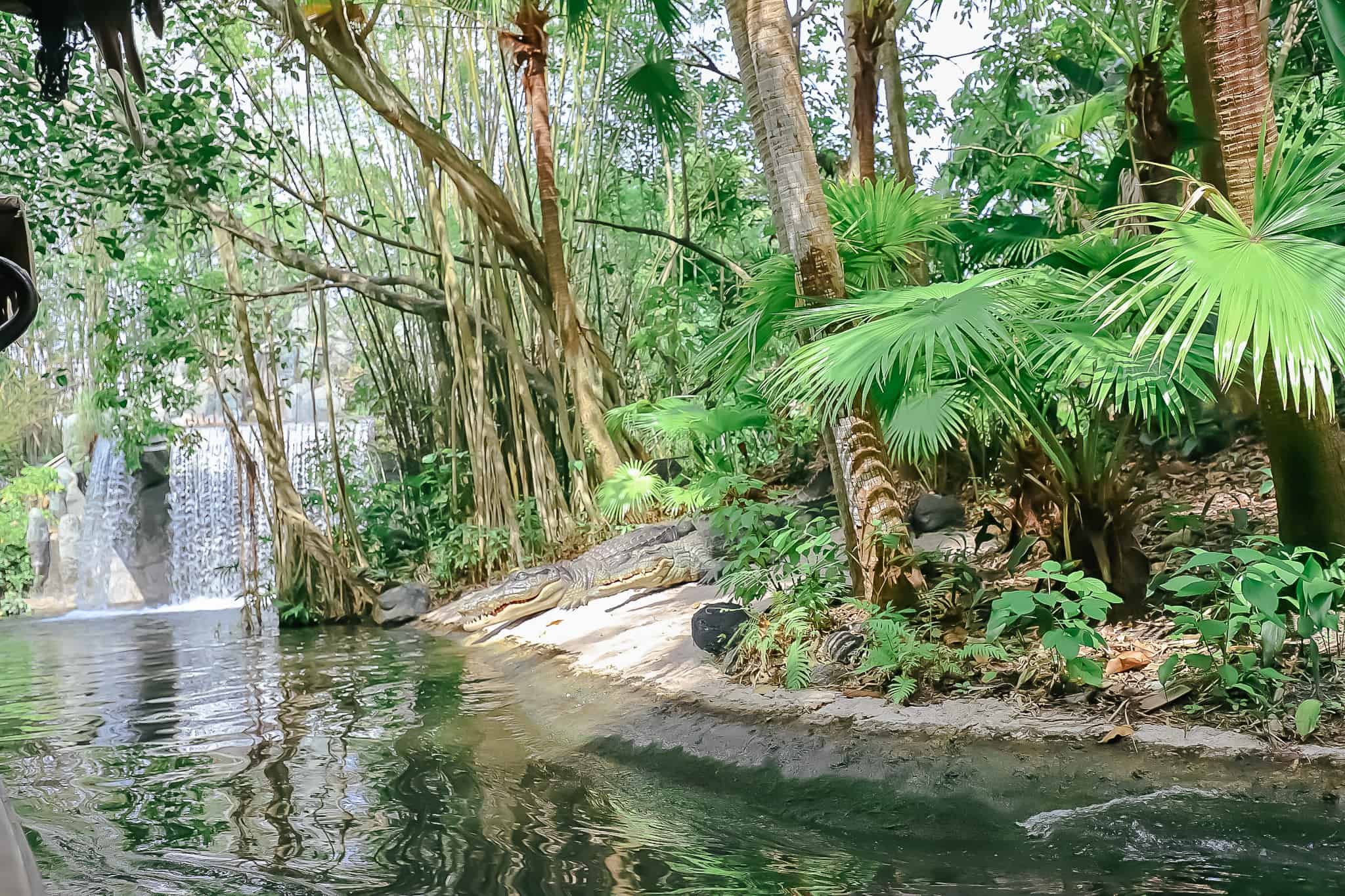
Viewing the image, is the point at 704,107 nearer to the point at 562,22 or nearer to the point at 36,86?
the point at 562,22

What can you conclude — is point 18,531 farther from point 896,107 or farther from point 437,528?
point 896,107

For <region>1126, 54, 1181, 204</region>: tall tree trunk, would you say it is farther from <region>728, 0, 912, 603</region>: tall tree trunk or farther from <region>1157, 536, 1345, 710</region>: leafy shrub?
<region>1157, 536, 1345, 710</region>: leafy shrub

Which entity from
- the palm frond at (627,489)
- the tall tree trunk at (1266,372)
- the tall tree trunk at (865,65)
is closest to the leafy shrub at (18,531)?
the palm frond at (627,489)

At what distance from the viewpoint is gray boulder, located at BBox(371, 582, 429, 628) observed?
7.87 m

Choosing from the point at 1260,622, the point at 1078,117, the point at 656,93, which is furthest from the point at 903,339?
the point at 656,93

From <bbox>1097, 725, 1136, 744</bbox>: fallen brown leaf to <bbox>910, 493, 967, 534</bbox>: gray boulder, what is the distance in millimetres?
2609

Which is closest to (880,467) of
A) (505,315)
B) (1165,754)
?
(1165,754)

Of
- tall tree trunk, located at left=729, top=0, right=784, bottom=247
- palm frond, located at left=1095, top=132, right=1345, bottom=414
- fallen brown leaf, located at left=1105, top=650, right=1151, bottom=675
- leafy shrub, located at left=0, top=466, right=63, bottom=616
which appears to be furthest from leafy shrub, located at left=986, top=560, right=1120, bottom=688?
leafy shrub, located at left=0, top=466, right=63, bottom=616

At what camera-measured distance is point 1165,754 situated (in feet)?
8.33

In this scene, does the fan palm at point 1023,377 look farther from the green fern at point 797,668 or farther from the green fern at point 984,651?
the green fern at point 797,668

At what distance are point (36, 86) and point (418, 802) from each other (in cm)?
575

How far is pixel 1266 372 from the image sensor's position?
9.75ft

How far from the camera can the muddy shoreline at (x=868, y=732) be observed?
2.48m

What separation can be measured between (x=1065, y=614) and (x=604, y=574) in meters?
3.72
